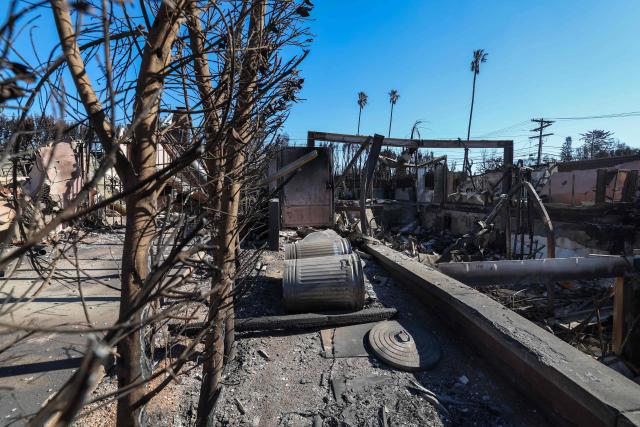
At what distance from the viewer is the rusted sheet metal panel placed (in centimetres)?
902

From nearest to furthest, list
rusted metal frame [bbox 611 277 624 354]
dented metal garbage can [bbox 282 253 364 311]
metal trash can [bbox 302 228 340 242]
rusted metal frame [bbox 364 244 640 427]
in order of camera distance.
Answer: rusted metal frame [bbox 364 244 640 427] < dented metal garbage can [bbox 282 253 364 311] < rusted metal frame [bbox 611 277 624 354] < metal trash can [bbox 302 228 340 242]

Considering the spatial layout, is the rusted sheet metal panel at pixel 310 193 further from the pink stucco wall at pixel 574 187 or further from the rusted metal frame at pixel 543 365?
the pink stucco wall at pixel 574 187

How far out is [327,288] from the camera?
4.35 m

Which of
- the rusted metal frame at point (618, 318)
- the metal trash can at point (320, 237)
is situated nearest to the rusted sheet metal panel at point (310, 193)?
the metal trash can at point (320, 237)

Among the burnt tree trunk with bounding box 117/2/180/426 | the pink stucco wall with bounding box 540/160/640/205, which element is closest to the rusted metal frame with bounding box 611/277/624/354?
the burnt tree trunk with bounding box 117/2/180/426

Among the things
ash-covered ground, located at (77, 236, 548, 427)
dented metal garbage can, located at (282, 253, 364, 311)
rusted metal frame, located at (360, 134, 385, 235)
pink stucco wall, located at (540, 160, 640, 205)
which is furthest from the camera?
pink stucco wall, located at (540, 160, 640, 205)

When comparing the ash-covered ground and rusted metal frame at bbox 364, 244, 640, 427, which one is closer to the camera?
rusted metal frame at bbox 364, 244, 640, 427

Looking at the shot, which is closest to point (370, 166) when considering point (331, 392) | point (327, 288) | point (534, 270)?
point (534, 270)

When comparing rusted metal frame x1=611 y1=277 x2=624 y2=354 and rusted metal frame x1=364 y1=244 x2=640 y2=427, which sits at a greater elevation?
rusted metal frame x1=364 y1=244 x2=640 y2=427

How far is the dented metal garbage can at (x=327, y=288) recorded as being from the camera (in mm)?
4340

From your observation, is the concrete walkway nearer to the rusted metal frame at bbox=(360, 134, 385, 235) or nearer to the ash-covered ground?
the ash-covered ground

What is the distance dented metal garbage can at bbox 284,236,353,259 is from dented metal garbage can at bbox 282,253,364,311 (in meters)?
0.97

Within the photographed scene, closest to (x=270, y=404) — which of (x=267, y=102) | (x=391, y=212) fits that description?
(x=267, y=102)

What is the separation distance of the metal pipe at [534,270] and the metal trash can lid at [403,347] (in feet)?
5.36
